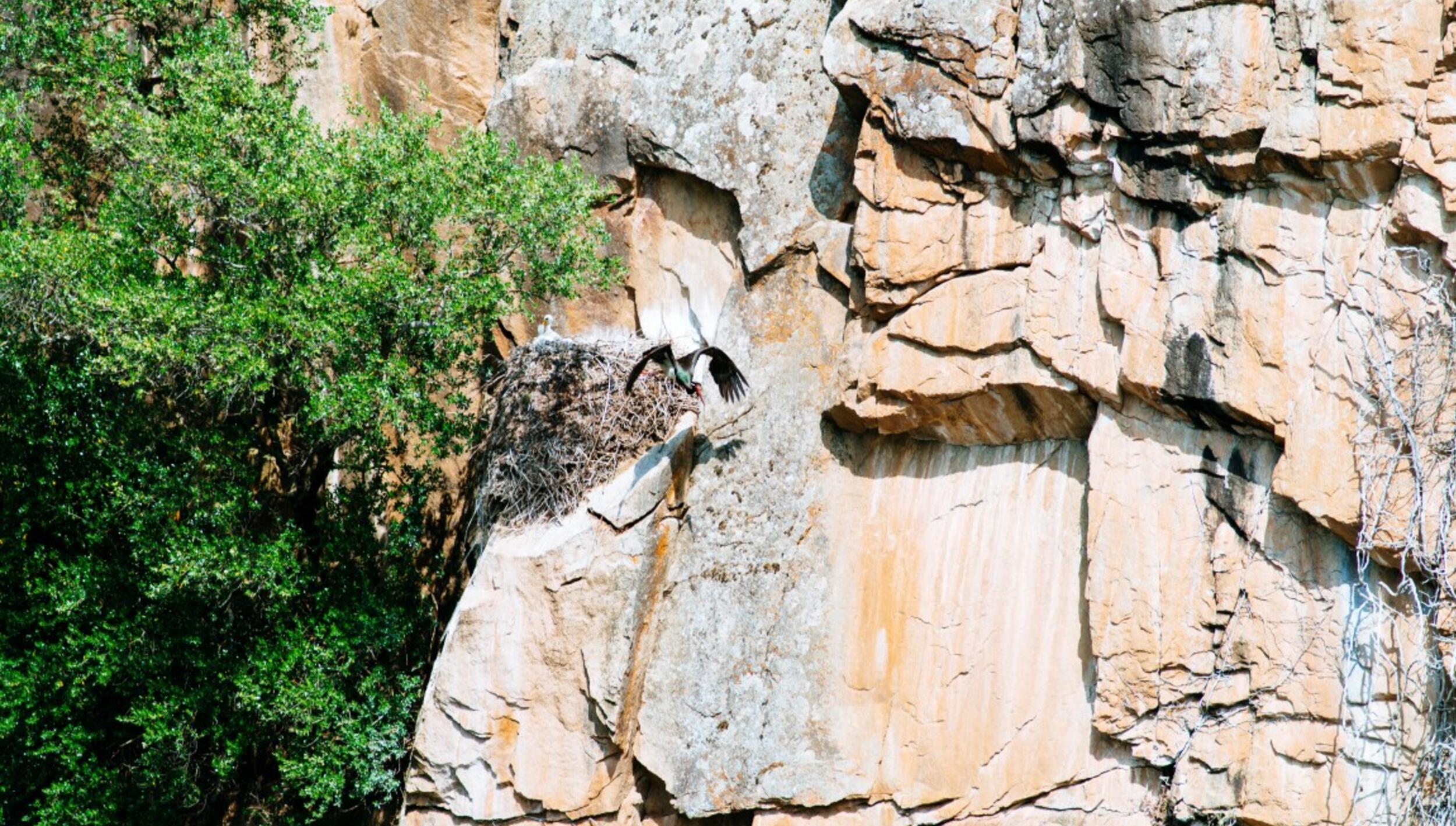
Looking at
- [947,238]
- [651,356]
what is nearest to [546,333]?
[651,356]

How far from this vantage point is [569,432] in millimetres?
10609

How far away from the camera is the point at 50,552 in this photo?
10992 mm

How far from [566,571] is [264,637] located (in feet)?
7.62

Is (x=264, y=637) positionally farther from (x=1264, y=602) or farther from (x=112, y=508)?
(x=1264, y=602)

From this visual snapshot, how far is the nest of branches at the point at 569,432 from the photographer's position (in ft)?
34.6

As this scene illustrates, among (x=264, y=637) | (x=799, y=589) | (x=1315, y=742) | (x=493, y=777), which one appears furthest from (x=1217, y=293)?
(x=264, y=637)

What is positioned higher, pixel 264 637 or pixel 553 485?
pixel 553 485

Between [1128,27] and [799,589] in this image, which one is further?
[799,589]

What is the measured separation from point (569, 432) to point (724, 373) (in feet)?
4.63

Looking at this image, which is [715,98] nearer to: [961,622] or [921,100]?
[921,100]

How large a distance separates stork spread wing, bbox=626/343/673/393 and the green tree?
0.88 metres

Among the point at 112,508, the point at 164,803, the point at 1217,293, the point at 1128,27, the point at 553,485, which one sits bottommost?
the point at 164,803

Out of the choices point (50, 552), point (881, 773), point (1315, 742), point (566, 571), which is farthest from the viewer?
point (50, 552)

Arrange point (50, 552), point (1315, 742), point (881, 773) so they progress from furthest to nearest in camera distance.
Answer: point (50, 552)
point (881, 773)
point (1315, 742)
